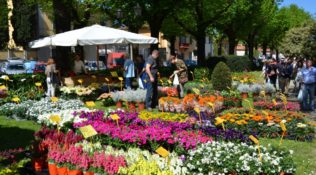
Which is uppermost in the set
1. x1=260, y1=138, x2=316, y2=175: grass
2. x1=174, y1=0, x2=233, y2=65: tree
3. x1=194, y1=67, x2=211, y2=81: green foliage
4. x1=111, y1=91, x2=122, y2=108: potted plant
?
x1=174, y1=0, x2=233, y2=65: tree

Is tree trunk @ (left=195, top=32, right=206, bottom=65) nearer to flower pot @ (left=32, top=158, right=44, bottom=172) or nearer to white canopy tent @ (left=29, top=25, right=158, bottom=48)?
white canopy tent @ (left=29, top=25, right=158, bottom=48)

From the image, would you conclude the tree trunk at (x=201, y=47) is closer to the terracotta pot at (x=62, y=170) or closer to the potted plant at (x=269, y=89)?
the potted plant at (x=269, y=89)

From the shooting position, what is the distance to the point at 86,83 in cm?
1875

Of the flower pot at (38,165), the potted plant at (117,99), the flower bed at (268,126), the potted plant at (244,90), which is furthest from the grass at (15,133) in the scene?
the potted plant at (244,90)

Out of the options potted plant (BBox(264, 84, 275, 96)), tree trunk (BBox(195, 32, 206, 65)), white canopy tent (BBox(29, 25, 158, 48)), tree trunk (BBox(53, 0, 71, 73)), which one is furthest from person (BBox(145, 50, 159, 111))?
tree trunk (BBox(195, 32, 206, 65))

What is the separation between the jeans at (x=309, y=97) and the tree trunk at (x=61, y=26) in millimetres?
11154

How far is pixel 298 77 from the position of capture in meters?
17.3

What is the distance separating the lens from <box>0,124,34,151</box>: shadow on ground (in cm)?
919

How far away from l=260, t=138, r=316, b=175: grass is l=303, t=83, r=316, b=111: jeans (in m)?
5.39

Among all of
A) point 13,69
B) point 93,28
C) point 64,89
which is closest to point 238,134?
point 64,89

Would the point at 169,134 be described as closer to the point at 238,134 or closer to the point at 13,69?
the point at 238,134

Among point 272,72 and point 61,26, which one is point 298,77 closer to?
point 272,72

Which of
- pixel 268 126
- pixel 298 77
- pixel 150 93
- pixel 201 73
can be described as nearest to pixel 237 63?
pixel 201 73

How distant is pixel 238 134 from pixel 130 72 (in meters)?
11.0
